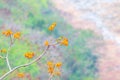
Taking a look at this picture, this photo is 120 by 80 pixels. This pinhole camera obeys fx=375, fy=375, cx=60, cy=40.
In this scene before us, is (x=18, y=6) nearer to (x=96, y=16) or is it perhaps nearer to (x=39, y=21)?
(x=39, y=21)

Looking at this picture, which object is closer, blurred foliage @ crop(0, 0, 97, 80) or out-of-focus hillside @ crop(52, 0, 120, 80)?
blurred foliage @ crop(0, 0, 97, 80)

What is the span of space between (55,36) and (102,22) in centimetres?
387

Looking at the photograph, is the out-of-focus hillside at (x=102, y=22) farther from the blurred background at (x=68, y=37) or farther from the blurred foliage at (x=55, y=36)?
the blurred foliage at (x=55, y=36)

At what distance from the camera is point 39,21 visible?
12.6m

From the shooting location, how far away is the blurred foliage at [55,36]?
1007 cm

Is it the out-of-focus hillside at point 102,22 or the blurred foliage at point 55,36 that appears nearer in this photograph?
the blurred foliage at point 55,36

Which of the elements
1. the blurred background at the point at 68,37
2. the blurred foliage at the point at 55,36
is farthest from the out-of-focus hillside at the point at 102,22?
the blurred foliage at the point at 55,36

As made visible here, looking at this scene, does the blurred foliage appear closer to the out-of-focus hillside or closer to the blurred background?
the blurred background

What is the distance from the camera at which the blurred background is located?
1003 centimetres

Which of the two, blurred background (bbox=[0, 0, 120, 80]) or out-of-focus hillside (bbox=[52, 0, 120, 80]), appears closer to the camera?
blurred background (bbox=[0, 0, 120, 80])

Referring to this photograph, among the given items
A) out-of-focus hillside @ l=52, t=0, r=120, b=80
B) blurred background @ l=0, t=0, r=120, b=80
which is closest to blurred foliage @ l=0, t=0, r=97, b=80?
blurred background @ l=0, t=0, r=120, b=80

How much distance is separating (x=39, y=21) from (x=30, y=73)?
3721 millimetres

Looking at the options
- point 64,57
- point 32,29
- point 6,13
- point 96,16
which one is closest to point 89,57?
point 64,57

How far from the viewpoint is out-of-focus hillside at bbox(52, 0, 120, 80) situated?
12445 mm
